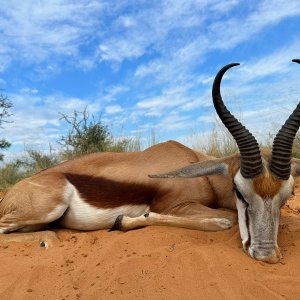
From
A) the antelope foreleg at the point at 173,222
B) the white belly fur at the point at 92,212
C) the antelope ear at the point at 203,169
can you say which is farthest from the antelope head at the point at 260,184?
the white belly fur at the point at 92,212

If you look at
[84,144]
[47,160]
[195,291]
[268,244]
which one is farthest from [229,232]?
[47,160]

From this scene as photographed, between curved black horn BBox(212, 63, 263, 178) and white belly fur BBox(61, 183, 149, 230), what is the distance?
71.4 inches

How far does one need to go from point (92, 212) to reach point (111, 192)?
1.22 ft

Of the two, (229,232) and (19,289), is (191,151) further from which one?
(19,289)

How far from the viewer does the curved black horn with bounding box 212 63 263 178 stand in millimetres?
4039

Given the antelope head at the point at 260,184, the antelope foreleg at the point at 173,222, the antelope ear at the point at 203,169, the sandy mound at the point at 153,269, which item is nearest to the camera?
the sandy mound at the point at 153,269

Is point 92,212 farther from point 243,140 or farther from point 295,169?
point 295,169

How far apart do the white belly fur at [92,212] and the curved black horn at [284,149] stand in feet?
6.85

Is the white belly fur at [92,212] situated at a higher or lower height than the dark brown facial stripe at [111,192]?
lower

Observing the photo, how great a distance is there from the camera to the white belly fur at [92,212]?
5449 mm

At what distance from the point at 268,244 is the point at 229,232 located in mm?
862

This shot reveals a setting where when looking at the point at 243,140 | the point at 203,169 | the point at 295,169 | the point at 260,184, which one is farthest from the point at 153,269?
the point at 295,169

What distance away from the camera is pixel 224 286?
3.24 metres

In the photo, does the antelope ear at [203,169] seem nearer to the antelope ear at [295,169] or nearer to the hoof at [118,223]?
the antelope ear at [295,169]
